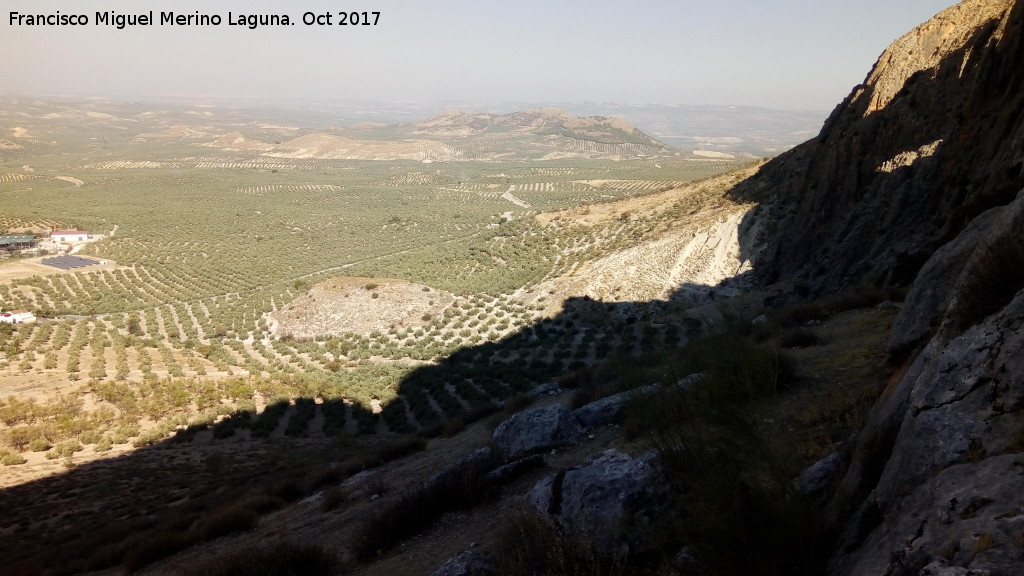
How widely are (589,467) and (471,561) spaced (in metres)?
1.65

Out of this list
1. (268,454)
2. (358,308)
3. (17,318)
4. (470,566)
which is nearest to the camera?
(470,566)

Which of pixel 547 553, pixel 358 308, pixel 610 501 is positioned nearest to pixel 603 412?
pixel 610 501

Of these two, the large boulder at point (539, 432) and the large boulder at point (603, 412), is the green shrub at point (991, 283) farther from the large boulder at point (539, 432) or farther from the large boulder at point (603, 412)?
the large boulder at point (539, 432)

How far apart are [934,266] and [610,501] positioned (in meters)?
4.68

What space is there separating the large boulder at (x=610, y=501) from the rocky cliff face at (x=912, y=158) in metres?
8.49

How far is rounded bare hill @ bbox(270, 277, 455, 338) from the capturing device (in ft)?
110

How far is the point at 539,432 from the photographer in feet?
33.3

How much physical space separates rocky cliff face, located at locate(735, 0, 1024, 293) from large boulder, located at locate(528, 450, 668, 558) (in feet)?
27.9

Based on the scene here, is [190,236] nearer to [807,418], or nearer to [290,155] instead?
[807,418]

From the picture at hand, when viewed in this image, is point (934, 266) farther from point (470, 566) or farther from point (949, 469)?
point (470, 566)

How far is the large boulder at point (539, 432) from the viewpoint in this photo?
9875mm

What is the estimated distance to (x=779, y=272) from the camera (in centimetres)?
2447

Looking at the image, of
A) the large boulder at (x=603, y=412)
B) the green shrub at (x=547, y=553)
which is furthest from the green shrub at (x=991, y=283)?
the large boulder at (x=603, y=412)

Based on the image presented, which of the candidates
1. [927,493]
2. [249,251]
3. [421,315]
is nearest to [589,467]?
[927,493]
